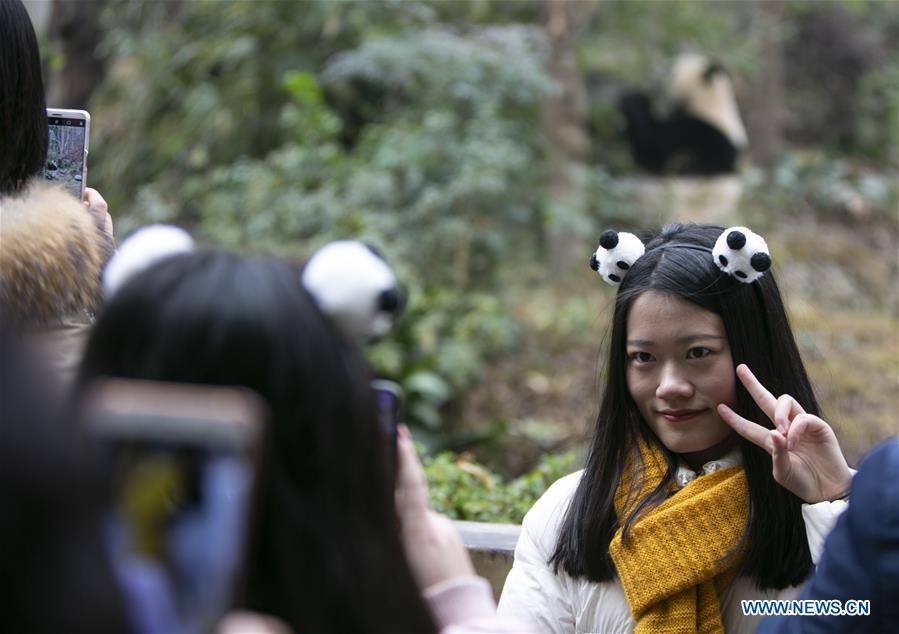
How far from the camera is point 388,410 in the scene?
1.49 meters

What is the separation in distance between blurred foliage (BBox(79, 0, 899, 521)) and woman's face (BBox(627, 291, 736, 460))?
397 cm

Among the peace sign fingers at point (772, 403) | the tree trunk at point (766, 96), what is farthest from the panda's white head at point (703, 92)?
the peace sign fingers at point (772, 403)

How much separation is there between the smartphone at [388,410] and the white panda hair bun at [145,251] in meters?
0.31

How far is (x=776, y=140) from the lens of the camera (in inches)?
479

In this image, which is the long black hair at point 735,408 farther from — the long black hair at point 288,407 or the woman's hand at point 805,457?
the long black hair at point 288,407

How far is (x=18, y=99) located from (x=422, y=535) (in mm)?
1657

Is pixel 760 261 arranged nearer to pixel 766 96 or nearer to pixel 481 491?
pixel 481 491

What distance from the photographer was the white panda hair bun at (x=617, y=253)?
8.30ft

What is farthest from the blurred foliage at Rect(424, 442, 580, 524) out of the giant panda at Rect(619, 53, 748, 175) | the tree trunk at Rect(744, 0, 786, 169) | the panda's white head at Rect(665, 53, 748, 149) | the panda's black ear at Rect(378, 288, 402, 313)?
the tree trunk at Rect(744, 0, 786, 169)

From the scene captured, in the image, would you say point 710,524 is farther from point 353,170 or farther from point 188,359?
point 353,170

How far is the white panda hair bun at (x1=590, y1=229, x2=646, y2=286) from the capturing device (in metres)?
2.53

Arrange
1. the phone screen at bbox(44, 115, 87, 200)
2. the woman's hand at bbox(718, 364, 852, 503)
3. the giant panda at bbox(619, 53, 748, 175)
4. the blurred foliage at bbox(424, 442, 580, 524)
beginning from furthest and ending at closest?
the giant panda at bbox(619, 53, 748, 175) → the blurred foliage at bbox(424, 442, 580, 524) → the phone screen at bbox(44, 115, 87, 200) → the woman's hand at bbox(718, 364, 852, 503)

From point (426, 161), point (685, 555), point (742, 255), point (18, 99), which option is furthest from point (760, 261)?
point (426, 161)

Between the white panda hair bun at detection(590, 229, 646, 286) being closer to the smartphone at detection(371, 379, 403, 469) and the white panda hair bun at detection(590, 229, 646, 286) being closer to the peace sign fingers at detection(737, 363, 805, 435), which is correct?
the peace sign fingers at detection(737, 363, 805, 435)
